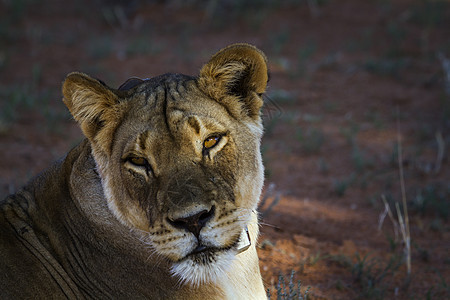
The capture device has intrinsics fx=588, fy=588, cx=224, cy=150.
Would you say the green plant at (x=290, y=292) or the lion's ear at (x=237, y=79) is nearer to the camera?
the lion's ear at (x=237, y=79)

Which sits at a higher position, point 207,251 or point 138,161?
point 138,161

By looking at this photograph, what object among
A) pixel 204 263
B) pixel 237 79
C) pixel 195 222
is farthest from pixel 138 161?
pixel 237 79

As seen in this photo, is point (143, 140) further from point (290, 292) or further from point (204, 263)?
point (290, 292)

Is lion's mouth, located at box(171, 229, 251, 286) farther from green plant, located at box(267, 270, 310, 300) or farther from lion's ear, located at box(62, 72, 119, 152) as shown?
lion's ear, located at box(62, 72, 119, 152)

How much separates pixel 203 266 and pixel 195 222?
247 millimetres

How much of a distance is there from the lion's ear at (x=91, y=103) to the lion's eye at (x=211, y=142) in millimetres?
542

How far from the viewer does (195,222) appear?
2.63 metres

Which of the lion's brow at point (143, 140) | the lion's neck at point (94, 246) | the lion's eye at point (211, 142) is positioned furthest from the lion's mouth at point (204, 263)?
the lion's brow at point (143, 140)

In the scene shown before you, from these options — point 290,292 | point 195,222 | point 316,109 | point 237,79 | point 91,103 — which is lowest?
point 316,109

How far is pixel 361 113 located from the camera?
8398 millimetres

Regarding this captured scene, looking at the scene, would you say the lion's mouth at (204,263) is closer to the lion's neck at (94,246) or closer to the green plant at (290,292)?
the lion's neck at (94,246)

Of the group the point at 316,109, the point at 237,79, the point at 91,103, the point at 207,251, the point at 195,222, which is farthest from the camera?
the point at 316,109

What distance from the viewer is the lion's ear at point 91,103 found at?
3033 millimetres

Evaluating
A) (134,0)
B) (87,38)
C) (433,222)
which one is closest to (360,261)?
(433,222)
